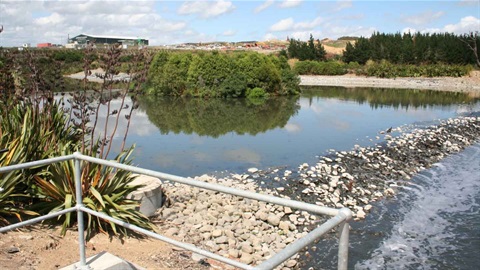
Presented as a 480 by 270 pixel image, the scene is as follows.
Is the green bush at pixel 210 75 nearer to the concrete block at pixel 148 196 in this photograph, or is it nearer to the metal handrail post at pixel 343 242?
the concrete block at pixel 148 196

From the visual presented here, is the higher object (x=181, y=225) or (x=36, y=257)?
(x=36, y=257)

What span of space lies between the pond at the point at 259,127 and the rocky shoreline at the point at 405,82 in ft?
39.6

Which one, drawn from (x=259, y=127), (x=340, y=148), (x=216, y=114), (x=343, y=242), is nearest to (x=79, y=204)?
(x=343, y=242)

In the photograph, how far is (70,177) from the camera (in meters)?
5.33

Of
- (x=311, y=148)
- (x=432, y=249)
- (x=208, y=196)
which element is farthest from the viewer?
(x=311, y=148)

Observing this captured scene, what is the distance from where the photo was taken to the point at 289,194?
9.70m

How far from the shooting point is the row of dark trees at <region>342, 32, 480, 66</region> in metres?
51.6

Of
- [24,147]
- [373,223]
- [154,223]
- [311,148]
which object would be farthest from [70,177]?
[311,148]

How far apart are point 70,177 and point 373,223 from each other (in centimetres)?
569

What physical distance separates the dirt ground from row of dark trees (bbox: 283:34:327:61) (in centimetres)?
5628

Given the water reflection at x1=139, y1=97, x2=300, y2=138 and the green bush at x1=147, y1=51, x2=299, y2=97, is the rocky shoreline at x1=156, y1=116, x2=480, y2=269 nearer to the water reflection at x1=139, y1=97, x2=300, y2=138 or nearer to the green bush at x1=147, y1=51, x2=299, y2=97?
the water reflection at x1=139, y1=97, x2=300, y2=138

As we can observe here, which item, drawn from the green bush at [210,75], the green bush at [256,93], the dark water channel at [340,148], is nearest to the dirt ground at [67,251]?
the dark water channel at [340,148]


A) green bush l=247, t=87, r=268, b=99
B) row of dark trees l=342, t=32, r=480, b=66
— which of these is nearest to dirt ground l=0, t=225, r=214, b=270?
green bush l=247, t=87, r=268, b=99

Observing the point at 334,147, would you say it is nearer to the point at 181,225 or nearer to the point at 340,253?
the point at 181,225
